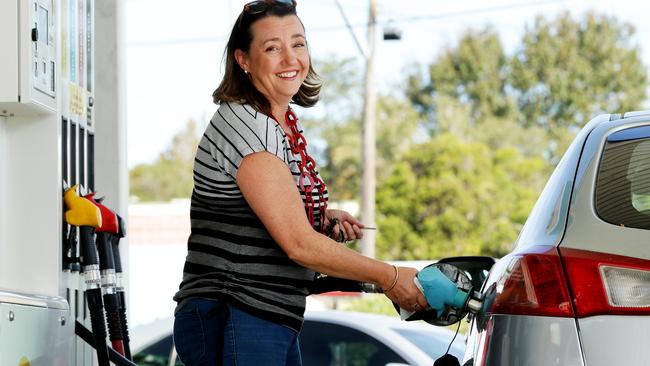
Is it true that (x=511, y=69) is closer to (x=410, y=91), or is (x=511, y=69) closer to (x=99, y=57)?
(x=410, y=91)

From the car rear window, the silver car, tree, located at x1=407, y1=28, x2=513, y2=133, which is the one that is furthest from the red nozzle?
tree, located at x1=407, y1=28, x2=513, y2=133

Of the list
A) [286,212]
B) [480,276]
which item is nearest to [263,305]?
[286,212]

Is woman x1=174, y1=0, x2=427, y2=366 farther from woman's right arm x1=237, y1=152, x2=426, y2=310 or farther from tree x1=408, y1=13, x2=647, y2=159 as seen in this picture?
tree x1=408, y1=13, x2=647, y2=159

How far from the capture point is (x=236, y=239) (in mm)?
3217

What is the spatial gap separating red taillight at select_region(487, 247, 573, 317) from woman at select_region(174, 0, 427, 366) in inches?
23.3

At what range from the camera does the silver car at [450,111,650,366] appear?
2.44m

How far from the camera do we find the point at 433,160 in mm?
34906

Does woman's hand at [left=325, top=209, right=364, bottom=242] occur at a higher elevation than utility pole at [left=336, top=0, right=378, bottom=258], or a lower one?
lower

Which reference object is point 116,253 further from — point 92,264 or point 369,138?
point 369,138

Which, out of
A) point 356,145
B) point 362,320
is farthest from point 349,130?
point 362,320

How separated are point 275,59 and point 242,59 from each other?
0.36ft

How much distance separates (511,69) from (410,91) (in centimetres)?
455

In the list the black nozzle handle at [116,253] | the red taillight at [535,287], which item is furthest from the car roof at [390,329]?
the red taillight at [535,287]

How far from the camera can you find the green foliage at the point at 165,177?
51.8m
